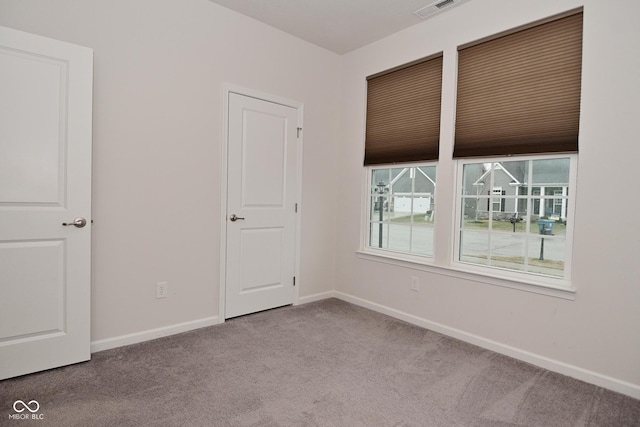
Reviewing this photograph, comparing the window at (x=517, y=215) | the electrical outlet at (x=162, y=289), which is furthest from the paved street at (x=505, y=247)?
the electrical outlet at (x=162, y=289)

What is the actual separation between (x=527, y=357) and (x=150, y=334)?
2916mm

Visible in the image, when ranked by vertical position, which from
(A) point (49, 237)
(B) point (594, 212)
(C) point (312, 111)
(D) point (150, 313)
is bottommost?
(D) point (150, 313)

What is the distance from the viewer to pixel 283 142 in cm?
369

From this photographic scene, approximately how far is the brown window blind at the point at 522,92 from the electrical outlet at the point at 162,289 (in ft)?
8.95

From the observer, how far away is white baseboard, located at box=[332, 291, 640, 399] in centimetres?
225

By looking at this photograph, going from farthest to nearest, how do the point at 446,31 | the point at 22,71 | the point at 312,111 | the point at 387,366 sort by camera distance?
1. the point at 312,111
2. the point at 446,31
3. the point at 387,366
4. the point at 22,71

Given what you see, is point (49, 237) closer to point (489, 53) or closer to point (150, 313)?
point (150, 313)

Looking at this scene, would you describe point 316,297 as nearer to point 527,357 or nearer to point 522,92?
point 527,357

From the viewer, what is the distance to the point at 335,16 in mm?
3279

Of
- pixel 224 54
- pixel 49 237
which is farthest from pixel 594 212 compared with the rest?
pixel 49 237

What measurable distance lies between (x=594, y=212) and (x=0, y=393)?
12.5ft

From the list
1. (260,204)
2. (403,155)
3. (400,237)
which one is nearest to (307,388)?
(260,204)

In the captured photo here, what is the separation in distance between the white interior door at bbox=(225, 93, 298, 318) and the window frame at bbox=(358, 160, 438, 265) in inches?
31.2

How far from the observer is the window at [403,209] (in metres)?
3.45
